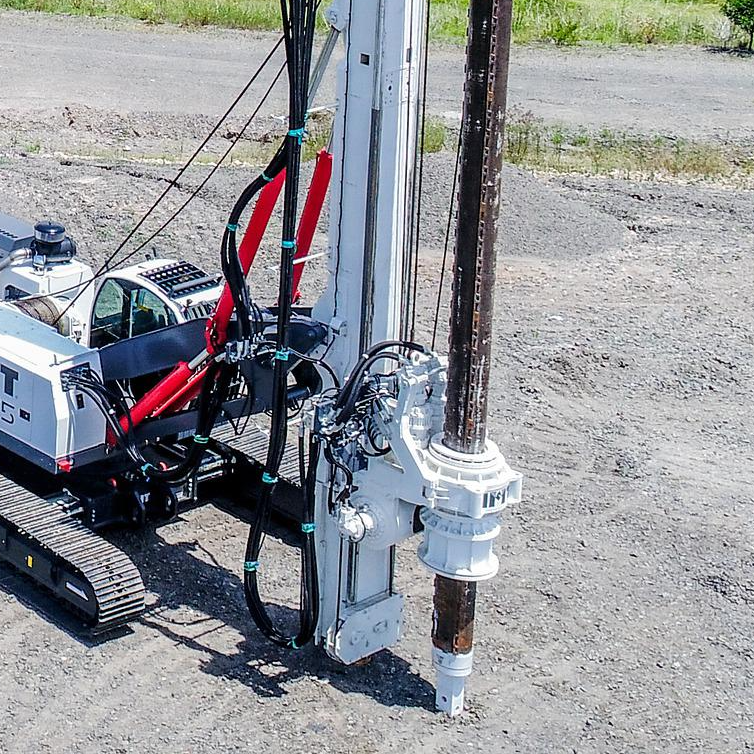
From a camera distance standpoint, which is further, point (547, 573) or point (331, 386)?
point (547, 573)

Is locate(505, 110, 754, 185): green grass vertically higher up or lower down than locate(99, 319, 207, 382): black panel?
lower down

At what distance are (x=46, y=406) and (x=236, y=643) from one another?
8.40ft

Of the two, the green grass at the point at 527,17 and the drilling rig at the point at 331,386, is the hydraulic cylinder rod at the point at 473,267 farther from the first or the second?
the green grass at the point at 527,17

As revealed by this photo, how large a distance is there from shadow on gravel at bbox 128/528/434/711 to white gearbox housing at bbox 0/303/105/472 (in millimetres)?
1317

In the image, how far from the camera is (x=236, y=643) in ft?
39.3

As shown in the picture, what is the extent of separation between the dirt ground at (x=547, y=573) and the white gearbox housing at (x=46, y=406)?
126 centimetres

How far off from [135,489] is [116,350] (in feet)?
4.34

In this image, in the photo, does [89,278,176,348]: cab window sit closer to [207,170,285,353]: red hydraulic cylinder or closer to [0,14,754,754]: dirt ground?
[207,170,285,353]: red hydraulic cylinder

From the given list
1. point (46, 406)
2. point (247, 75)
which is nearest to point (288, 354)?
point (46, 406)

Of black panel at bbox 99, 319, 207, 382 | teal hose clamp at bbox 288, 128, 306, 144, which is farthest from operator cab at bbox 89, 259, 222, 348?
teal hose clamp at bbox 288, 128, 306, 144

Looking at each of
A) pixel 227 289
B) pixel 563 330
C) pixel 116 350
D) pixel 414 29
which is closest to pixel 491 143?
pixel 414 29

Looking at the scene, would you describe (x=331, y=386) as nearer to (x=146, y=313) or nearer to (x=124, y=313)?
(x=146, y=313)

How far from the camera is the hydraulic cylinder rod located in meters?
9.37

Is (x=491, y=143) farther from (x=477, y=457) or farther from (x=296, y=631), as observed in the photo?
(x=296, y=631)
